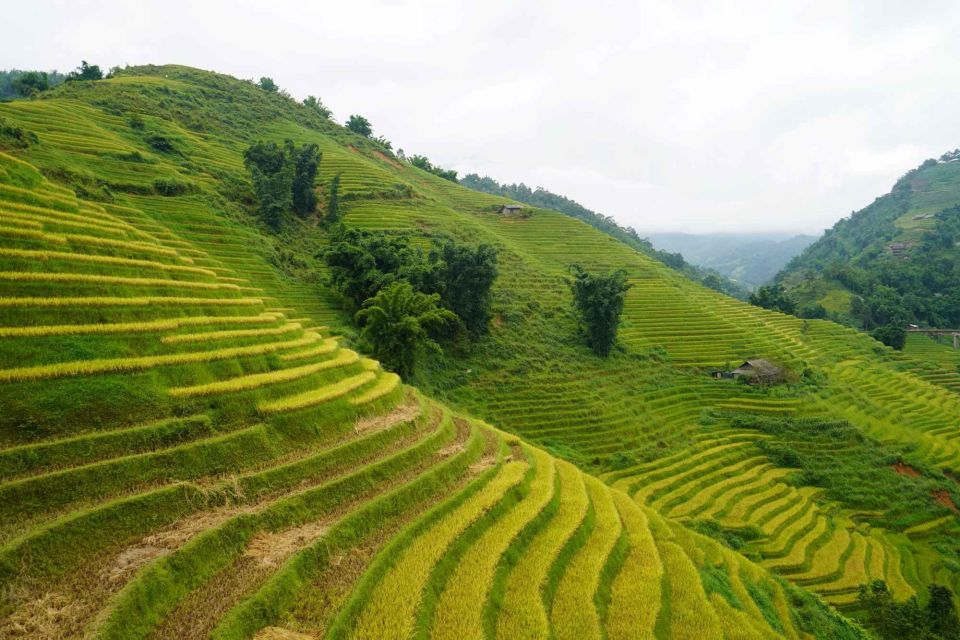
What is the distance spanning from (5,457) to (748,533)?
21.6 meters

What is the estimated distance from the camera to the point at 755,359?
33844mm

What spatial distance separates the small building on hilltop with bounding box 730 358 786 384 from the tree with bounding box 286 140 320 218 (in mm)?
34955

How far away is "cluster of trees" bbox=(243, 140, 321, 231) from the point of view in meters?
34.3

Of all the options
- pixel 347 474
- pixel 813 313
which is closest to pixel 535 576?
pixel 347 474

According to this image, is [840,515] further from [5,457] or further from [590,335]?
[5,457]

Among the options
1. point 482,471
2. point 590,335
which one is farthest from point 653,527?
point 590,335

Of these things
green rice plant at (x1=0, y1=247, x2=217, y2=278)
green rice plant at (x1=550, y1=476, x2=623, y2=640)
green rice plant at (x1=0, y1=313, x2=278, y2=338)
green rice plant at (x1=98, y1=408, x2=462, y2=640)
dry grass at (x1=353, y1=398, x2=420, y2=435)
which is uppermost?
green rice plant at (x1=0, y1=247, x2=217, y2=278)

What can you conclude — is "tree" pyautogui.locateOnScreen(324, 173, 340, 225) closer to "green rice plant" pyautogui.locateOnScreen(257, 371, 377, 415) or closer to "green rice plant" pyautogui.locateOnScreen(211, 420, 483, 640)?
"green rice plant" pyautogui.locateOnScreen(257, 371, 377, 415)

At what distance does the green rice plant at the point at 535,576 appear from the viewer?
760 cm

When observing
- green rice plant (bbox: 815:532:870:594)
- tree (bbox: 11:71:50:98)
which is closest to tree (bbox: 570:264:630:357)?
green rice plant (bbox: 815:532:870:594)

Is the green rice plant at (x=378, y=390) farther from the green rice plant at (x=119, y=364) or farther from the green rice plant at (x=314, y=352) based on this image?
the green rice plant at (x=119, y=364)

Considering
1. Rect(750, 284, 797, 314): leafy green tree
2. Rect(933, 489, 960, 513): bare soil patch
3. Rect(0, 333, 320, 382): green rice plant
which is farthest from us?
Rect(750, 284, 797, 314): leafy green tree

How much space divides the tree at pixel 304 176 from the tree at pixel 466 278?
56.6 ft

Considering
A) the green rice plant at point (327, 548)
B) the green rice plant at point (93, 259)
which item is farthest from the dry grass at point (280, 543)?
the green rice plant at point (93, 259)
